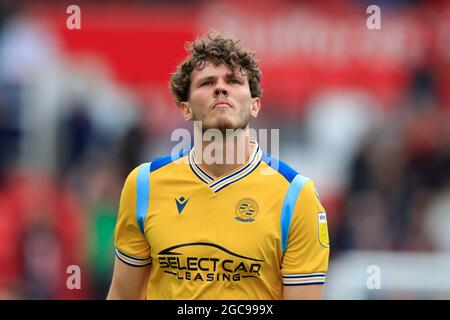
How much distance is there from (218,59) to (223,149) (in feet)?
1.72

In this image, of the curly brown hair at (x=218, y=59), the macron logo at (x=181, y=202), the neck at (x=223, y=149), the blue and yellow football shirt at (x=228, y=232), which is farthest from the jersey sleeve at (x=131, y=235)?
the curly brown hair at (x=218, y=59)

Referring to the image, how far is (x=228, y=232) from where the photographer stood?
5.54 meters

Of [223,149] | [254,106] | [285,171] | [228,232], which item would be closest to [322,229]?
[285,171]

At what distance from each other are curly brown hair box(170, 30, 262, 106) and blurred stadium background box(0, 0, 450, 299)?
461 centimetres

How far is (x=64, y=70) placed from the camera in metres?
11.6

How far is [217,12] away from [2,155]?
2958 millimetres

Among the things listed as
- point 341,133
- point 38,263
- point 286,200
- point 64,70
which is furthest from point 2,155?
point 286,200

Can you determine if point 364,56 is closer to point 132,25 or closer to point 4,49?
point 132,25

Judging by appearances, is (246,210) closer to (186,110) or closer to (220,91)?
(220,91)

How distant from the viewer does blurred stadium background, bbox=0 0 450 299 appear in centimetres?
1098

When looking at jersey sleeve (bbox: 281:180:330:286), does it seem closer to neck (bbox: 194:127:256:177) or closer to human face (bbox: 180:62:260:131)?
neck (bbox: 194:127:256:177)

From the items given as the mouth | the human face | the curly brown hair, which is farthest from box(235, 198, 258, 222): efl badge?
the curly brown hair
